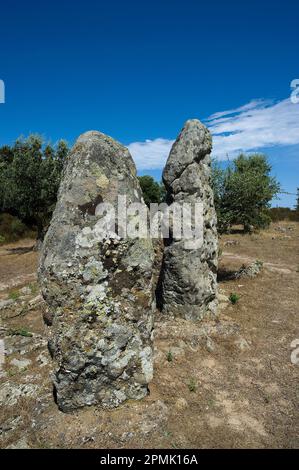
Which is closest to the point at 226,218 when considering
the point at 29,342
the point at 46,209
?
the point at 29,342

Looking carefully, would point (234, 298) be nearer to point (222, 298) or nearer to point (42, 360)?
point (222, 298)

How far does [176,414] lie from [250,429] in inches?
46.9

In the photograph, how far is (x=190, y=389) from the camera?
6867mm

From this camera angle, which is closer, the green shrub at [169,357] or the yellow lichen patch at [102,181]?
the yellow lichen patch at [102,181]

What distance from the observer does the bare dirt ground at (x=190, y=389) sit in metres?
5.44

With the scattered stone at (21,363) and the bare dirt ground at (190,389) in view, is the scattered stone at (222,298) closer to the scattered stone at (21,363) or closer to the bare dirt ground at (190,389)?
the bare dirt ground at (190,389)

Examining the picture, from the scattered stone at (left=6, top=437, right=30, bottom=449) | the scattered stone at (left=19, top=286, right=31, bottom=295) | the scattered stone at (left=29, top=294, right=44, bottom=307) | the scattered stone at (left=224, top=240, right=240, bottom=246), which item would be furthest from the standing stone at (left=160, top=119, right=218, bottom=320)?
the scattered stone at (left=224, top=240, right=240, bottom=246)

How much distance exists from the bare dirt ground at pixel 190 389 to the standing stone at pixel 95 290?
440 millimetres

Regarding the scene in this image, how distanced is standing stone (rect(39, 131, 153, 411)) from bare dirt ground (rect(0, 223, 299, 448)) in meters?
0.44

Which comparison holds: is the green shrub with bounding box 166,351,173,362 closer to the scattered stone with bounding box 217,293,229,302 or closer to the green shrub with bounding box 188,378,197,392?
the green shrub with bounding box 188,378,197,392

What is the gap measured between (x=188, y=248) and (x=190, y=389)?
4.18 metres

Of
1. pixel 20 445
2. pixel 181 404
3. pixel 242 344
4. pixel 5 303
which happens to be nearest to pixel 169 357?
pixel 181 404

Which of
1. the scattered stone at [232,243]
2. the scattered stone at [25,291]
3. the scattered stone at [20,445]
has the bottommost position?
the scattered stone at [20,445]

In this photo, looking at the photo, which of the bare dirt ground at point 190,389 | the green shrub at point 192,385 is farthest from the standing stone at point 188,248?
the green shrub at point 192,385
